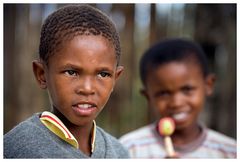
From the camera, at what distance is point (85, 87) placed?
70 centimetres

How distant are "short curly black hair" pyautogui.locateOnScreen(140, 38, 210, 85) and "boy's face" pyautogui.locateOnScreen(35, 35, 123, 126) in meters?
0.47

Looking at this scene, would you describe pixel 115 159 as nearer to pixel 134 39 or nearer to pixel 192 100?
pixel 192 100

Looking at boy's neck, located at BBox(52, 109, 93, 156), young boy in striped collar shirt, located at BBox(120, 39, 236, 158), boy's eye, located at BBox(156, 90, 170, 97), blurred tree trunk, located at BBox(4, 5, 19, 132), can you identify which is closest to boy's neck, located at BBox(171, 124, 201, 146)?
young boy in striped collar shirt, located at BBox(120, 39, 236, 158)

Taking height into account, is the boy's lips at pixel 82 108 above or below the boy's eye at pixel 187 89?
above

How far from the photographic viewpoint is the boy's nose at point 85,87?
2.31 ft

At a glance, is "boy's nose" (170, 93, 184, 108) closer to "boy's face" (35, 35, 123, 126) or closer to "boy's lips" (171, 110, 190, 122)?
"boy's lips" (171, 110, 190, 122)

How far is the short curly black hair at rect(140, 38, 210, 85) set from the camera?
1179 millimetres

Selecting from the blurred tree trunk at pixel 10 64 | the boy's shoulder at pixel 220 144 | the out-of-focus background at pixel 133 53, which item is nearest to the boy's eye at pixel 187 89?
the boy's shoulder at pixel 220 144

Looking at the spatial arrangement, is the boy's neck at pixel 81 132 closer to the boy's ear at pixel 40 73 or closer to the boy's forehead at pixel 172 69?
the boy's ear at pixel 40 73

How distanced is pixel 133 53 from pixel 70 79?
117cm

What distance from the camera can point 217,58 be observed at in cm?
205

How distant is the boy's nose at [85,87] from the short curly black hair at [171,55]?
1.60ft

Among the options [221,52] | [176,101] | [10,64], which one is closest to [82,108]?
[176,101]

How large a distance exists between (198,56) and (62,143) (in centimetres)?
59
